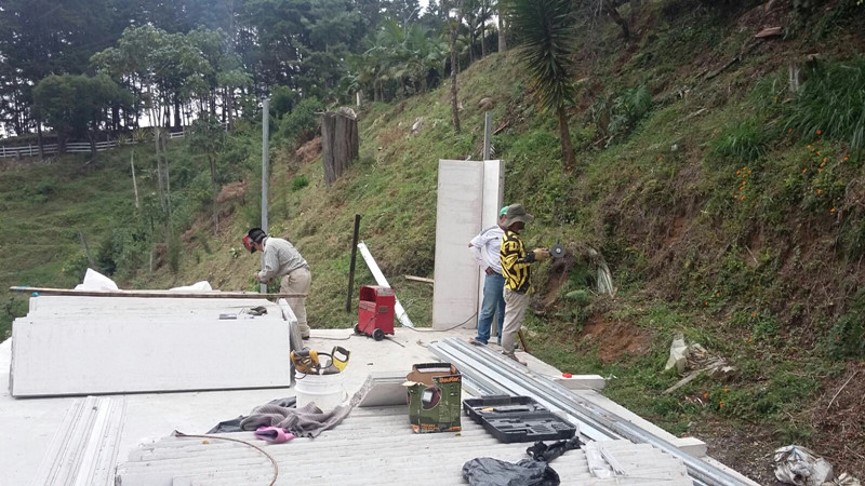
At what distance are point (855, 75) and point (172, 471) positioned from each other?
7.39 m

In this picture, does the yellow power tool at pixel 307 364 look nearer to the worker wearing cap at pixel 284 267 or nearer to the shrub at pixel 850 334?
the worker wearing cap at pixel 284 267

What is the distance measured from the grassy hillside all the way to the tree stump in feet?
9.54

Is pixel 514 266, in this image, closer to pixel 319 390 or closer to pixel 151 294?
pixel 319 390

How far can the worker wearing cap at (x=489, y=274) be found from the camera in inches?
301

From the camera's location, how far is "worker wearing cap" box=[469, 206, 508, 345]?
7.63 meters

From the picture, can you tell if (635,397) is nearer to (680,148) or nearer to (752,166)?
(752,166)

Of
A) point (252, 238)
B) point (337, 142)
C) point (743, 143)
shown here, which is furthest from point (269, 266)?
point (337, 142)

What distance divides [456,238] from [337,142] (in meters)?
9.64

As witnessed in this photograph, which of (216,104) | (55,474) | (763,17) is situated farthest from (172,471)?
(216,104)

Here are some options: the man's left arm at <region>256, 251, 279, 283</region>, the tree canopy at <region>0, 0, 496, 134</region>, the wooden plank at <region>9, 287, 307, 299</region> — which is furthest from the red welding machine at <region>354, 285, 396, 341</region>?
the tree canopy at <region>0, 0, 496, 134</region>

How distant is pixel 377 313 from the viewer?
8.39 metres

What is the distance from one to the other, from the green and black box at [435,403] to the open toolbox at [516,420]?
0.77 feet

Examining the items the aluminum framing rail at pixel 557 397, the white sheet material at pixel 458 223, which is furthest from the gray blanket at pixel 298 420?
the white sheet material at pixel 458 223

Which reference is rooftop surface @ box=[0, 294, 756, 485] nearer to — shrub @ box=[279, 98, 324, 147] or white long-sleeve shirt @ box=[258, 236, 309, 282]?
white long-sleeve shirt @ box=[258, 236, 309, 282]
